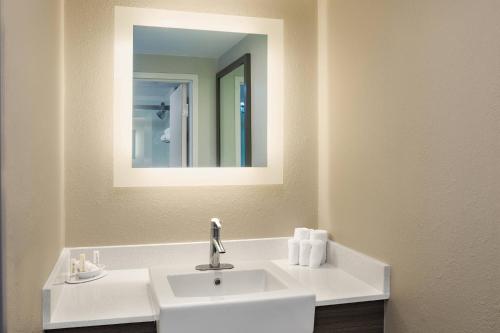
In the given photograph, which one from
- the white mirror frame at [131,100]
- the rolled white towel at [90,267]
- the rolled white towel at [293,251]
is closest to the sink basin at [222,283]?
the rolled white towel at [293,251]

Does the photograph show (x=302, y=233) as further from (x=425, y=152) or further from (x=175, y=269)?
(x=425, y=152)

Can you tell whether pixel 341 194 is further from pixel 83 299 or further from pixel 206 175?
pixel 83 299

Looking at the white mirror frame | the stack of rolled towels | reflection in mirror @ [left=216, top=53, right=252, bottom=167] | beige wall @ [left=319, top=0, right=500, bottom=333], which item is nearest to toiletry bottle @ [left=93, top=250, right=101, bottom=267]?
the white mirror frame

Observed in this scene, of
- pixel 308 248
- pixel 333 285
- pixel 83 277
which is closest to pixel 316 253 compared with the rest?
pixel 308 248

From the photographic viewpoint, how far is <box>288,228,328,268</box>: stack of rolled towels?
2.03 metres

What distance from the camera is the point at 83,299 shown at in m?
1.65

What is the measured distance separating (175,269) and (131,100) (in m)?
0.74

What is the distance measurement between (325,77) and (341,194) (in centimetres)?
56

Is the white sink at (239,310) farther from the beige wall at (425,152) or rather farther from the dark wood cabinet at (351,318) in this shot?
the beige wall at (425,152)

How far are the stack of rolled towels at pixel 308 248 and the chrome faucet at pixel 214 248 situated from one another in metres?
0.30

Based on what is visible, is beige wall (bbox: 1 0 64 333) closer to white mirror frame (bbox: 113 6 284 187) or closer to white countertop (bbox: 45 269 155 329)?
white countertop (bbox: 45 269 155 329)

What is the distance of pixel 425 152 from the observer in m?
1.46

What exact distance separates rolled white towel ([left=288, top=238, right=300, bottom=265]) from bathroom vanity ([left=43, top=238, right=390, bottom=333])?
4cm

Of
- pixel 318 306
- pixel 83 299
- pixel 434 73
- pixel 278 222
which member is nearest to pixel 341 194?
pixel 278 222
